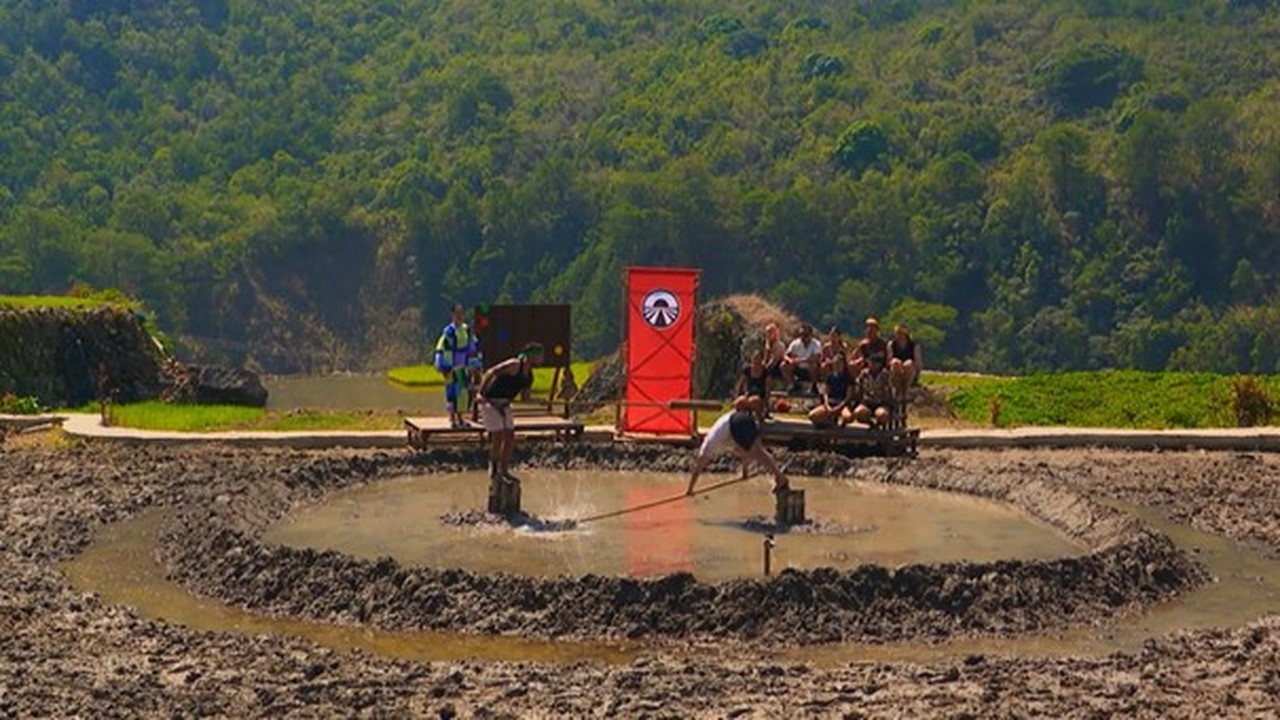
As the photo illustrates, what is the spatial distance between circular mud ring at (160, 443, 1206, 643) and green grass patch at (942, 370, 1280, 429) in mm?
12914

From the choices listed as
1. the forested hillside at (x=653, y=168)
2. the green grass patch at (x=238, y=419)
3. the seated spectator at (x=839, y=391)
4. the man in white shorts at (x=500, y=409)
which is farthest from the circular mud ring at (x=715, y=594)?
the forested hillside at (x=653, y=168)

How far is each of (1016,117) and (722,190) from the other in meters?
21.6

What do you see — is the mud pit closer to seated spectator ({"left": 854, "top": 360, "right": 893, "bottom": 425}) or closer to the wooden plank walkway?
the wooden plank walkway

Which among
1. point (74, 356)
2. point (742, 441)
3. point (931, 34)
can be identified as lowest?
point (742, 441)

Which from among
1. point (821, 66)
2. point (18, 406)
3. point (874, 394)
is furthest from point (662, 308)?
point (821, 66)

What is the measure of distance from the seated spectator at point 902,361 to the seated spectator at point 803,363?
1.24 m

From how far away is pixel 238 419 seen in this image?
109 feet

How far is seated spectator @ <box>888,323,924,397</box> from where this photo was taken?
1048 inches

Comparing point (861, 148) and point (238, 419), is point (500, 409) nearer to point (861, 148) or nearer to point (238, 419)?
point (238, 419)

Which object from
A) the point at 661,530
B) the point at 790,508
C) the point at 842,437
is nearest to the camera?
the point at 661,530

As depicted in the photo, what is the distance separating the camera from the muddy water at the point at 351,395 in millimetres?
50281

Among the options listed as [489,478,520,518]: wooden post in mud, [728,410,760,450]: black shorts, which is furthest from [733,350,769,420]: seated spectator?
[489,478,520,518]: wooden post in mud

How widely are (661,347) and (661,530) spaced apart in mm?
7667

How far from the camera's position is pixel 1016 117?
371 ft
